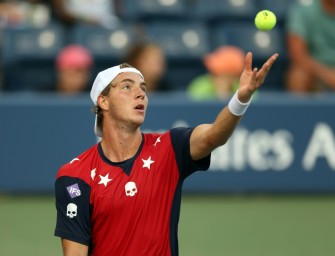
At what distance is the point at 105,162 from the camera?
17.3 feet

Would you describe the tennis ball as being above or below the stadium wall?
above

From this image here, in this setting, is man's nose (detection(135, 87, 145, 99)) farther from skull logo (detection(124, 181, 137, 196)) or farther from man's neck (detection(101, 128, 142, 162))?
skull logo (detection(124, 181, 137, 196))

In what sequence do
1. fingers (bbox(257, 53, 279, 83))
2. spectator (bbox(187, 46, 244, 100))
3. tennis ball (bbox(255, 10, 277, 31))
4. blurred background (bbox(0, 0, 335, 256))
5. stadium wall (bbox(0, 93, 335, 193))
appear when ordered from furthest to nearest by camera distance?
spectator (bbox(187, 46, 244, 100)), stadium wall (bbox(0, 93, 335, 193)), blurred background (bbox(0, 0, 335, 256)), tennis ball (bbox(255, 10, 277, 31)), fingers (bbox(257, 53, 279, 83))

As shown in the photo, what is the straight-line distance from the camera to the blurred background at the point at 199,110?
29.2 feet

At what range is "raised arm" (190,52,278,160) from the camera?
4625 millimetres

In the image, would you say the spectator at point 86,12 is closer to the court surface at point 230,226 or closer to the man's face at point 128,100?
the court surface at point 230,226

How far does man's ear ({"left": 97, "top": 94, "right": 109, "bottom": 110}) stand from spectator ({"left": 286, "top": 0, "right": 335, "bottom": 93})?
17.8 ft

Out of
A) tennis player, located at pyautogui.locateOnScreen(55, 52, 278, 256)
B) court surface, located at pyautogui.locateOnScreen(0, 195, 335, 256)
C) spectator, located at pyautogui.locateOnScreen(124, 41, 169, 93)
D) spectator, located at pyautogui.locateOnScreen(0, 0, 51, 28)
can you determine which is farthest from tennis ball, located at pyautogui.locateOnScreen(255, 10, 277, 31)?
spectator, located at pyautogui.locateOnScreen(0, 0, 51, 28)

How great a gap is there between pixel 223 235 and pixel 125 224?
3606 mm

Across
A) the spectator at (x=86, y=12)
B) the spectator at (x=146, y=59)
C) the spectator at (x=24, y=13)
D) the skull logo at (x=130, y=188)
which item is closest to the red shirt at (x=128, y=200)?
the skull logo at (x=130, y=188)

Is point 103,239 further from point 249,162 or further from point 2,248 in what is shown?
point 249,162

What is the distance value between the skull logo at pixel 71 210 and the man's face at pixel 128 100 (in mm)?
535

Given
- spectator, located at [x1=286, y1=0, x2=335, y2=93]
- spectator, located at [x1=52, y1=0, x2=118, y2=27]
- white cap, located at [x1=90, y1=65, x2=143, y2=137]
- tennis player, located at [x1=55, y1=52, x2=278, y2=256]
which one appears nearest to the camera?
tennis player, located at [x1=55, y1=52, x2=278, y2=256]

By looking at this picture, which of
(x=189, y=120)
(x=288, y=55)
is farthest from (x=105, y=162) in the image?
(x=288, y=55)
